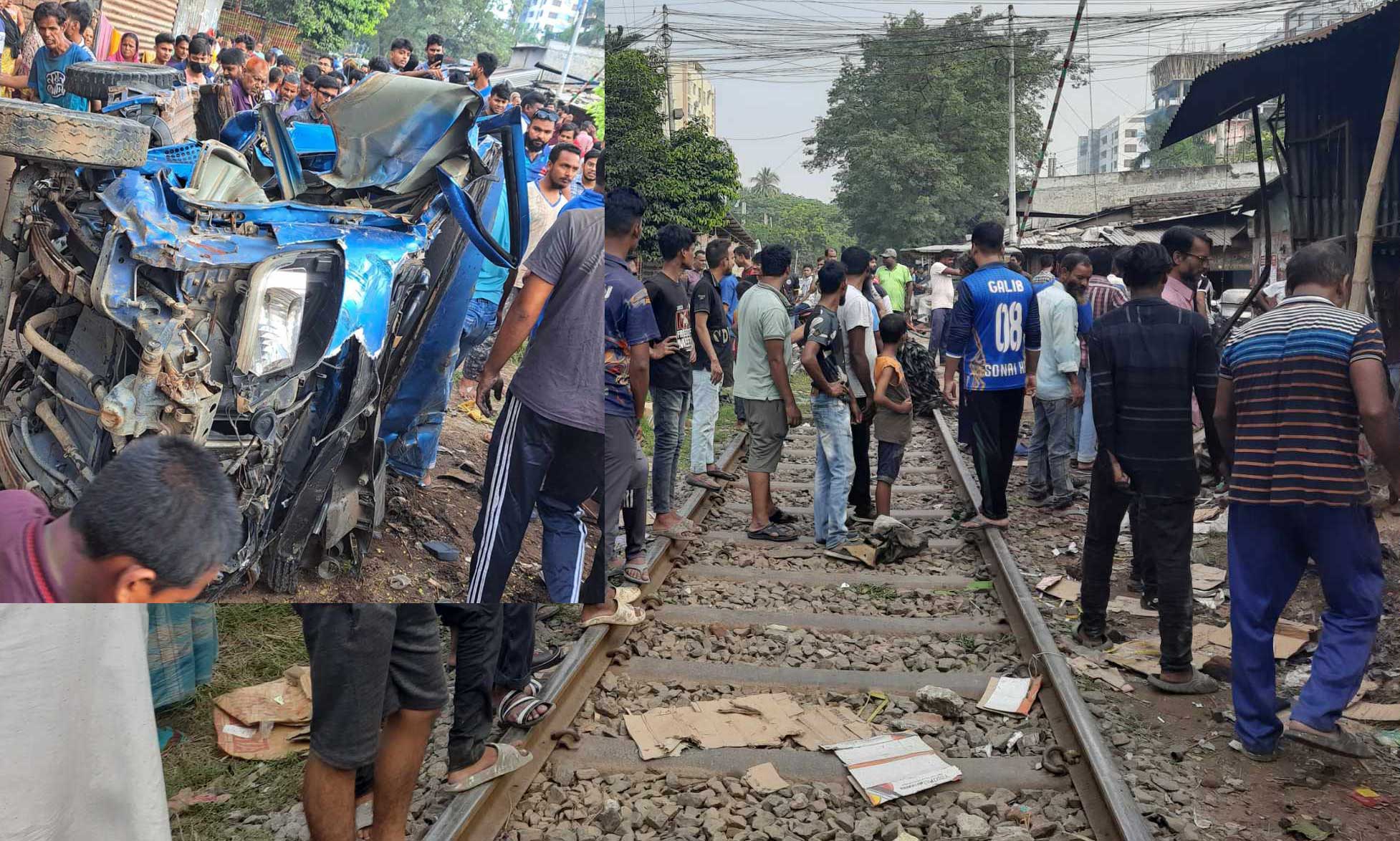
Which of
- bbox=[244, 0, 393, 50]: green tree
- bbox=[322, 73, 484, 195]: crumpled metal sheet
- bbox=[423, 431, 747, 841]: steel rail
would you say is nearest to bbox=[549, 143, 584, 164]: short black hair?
bbox=[322, 73, 484, 195]: crumpled metal sheet

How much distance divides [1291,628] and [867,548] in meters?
2.79

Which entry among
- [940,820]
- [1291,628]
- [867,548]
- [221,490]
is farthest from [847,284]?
[221,490]

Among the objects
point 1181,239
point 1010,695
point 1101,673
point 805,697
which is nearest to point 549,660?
point 805,697

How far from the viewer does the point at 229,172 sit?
2389 mm

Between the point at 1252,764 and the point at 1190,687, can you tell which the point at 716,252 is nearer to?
the point at 1190,687

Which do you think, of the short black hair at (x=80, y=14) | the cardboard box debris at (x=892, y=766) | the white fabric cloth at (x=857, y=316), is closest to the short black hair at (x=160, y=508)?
the short black hair at (x=80, y=14)

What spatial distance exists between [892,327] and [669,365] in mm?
1636

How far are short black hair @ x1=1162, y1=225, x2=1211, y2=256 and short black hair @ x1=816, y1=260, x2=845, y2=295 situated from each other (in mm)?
2451

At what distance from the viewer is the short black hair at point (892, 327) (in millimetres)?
7168

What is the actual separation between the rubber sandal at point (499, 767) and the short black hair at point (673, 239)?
2948 mm

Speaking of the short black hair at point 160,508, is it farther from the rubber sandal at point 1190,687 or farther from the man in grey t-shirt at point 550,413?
the rubber sandal at point 1190,687

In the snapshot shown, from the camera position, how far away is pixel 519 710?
423cm

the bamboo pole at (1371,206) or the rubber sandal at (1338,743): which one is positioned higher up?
the bamboo pole at (1371,206)

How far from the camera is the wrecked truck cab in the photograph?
2266 millimetres
